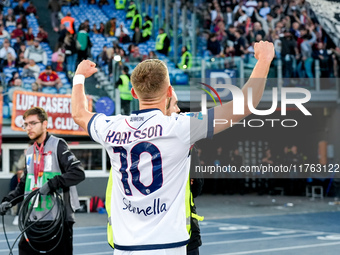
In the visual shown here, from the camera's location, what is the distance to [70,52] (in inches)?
783

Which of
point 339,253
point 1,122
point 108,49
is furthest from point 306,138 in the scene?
point 339,253

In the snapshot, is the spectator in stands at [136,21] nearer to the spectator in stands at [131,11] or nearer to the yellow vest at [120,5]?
the spectator in stands at [131,11]

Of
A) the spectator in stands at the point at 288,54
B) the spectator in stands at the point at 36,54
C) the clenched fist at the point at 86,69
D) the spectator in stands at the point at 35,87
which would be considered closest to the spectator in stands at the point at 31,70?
the spectator in stands at the point at 36,54

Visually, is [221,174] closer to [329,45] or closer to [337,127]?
[337,127]

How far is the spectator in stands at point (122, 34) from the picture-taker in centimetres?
2321

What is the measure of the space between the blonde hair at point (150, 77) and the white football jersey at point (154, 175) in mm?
145

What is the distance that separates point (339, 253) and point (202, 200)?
37.1 feet

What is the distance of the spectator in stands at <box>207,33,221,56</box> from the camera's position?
68.9 ft

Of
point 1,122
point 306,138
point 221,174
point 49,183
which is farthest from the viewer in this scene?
point 306,138

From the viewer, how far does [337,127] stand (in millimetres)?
22250

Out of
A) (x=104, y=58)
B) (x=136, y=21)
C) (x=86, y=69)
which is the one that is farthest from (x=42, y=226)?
(x=136, y=21)

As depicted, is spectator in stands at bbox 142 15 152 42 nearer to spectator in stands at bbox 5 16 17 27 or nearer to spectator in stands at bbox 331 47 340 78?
spectator in stands at bbox 5 16 17 27

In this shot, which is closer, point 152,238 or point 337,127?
point 152,238

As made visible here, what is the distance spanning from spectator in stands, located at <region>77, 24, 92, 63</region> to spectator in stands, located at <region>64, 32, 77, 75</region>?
0.61ft
